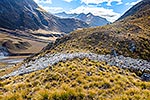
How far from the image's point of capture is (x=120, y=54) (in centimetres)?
3538

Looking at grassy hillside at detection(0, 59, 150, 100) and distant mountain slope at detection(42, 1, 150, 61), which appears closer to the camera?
grassy hillside at detection(0, 59, 150, 100)

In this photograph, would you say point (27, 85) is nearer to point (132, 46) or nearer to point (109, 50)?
point (109, 50)

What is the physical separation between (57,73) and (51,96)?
579 centimetres

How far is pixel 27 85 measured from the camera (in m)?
18.2

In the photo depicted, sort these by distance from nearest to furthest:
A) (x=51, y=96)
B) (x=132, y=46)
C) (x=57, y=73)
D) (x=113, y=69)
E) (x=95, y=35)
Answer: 1. (x=51, y=96)
2. (x=57, y=73)
3. (x=113, y=69)
4. (x=132, y=46)
5. (x=95, y=35)

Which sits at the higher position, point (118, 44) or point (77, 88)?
point (118, 44)

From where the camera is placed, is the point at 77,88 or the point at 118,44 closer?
the point at 77,88

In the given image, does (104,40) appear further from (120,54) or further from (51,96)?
(51,96)

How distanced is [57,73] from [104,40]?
2449cm

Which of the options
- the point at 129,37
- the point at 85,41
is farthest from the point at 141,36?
the point at 85,41

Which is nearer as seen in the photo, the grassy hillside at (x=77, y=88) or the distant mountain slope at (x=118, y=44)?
the grassy hillside at (x=77, y=88)

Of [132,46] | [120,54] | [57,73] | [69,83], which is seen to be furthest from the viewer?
[132,46]

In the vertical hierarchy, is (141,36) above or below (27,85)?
above

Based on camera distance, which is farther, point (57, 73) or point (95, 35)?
point (95, 35)
